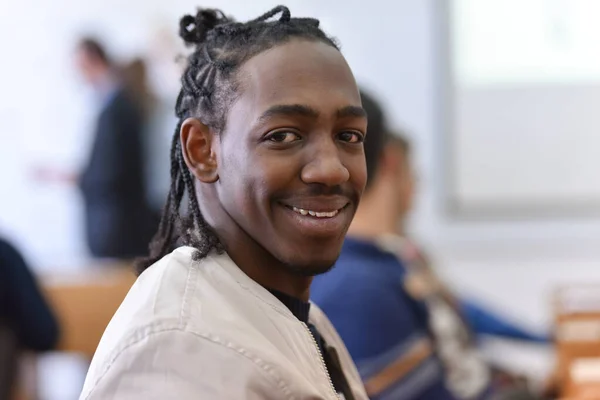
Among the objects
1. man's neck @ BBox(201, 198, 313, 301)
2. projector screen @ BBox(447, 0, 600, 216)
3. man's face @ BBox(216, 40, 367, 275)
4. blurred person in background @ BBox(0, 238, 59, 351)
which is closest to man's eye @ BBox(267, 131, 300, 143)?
man's face @ BBox(216, 40, 367, 275)

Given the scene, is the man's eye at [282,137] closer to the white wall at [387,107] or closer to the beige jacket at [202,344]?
the beige jacket at [202,344]

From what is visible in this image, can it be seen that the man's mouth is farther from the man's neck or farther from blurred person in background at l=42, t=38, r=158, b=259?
blurred person in background at l=42, t=38, r=158, b=259

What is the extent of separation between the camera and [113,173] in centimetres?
434

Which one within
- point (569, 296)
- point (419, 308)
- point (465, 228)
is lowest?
point (465, 228)

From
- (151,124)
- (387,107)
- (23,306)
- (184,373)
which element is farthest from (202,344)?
(151,124)

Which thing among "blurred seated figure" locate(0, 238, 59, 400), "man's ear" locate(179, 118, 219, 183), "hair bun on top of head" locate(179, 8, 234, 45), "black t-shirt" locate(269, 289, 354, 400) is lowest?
"blurred seated figure" locate(0, 238, 59, 400)

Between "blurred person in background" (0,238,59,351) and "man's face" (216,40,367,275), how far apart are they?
5.36ft

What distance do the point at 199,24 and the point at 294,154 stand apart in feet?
0.87

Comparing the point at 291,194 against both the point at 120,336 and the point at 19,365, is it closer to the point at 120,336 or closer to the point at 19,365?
the point at 120,336

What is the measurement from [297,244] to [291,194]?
0.16 ft

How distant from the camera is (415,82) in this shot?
4598 mm

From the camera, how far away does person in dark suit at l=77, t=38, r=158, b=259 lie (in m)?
4.31

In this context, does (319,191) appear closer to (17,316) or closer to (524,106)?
(17,316)

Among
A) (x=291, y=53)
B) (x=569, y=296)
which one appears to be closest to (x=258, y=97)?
(x=291, y=53)
